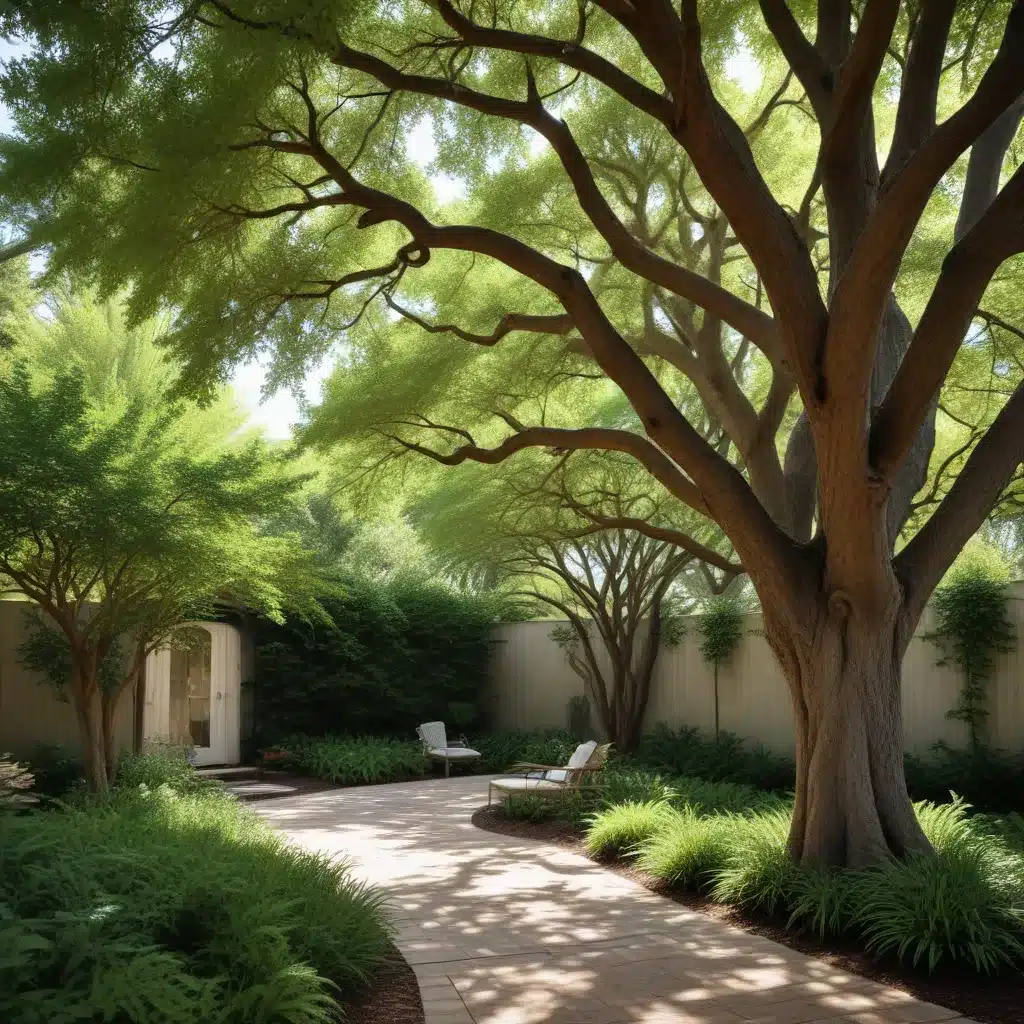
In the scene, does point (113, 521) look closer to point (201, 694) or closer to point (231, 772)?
point (231, 772)

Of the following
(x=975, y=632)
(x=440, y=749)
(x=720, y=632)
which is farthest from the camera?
(x=440, y=749)

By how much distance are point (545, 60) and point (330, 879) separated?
709 centimetres

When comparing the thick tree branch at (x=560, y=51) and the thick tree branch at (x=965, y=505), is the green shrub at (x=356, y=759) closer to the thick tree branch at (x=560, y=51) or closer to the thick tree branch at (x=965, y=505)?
the thick tree branch at (x=965, y=505)

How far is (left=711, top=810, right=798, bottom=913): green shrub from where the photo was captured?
249 inches

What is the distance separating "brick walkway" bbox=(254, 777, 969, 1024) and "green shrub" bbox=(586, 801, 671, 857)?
0.80 feet

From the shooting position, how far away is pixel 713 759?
41.2 ft

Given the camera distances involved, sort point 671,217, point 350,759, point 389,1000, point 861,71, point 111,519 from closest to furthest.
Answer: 1. point 389,1000
2. point 861,71
3. point 111,519
4. point 671,217
5. point 350,759

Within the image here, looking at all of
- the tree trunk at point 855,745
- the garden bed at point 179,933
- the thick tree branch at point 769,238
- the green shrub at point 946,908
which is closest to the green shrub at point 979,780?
the tree trunk at point 855,745

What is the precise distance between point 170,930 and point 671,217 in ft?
26.4

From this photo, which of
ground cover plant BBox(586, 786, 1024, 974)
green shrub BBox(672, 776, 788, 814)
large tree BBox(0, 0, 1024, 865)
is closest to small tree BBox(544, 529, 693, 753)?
green shrub BBox(672, 776, 788, 814)

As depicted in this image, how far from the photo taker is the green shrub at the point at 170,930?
3.35 meters

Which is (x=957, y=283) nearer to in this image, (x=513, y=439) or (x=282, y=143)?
(x=513, y=439)

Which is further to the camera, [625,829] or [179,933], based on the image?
[625,829]

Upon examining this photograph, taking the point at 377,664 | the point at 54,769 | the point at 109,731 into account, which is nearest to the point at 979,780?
the point at 109,731
